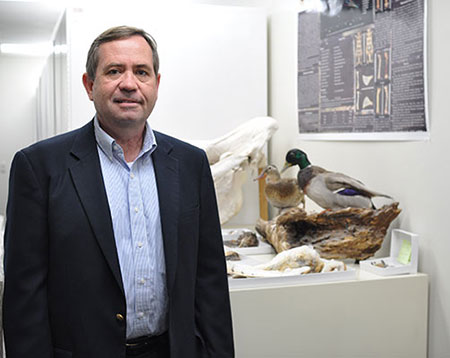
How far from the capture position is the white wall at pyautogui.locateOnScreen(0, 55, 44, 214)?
3.55 meters

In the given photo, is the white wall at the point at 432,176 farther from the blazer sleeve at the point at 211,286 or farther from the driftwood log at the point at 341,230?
the blazer sleeve at the point at 211,286

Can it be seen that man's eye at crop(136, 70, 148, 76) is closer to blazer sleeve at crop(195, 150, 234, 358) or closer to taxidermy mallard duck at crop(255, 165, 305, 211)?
blazer sleeve at crop(195, 150, 234, 358)

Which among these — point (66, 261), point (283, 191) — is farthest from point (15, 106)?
point (66, 261)

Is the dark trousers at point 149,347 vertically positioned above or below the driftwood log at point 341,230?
below

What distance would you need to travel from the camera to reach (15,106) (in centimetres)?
358

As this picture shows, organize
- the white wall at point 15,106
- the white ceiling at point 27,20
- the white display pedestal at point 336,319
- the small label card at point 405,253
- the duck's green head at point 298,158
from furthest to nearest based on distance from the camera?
1. the white wall at point 15,106
2. the white ceiling at point 27,20
3. the duck's green head at point 298,158
4. the small label card at point 405,253
5. the white display pedestal at point 336,319

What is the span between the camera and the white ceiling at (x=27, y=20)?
11.1 feet

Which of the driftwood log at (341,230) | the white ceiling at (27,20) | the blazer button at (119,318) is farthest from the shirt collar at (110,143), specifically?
the white ceiling at (27,20)

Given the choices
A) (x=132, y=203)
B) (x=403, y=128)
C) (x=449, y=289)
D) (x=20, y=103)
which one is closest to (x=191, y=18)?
Answer: (x=20, y=103)

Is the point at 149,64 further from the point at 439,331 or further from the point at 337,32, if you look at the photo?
the point at 337,32

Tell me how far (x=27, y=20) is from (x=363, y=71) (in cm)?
196

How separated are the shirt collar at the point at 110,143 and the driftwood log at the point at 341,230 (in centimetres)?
115

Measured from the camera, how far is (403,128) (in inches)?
95.5

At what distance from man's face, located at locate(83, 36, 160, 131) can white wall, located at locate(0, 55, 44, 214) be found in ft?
7.74
